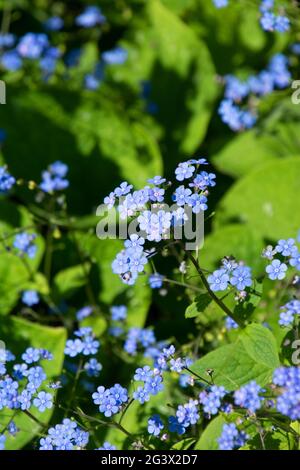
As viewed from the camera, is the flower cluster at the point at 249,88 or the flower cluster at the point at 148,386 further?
the flower cluster at the point at 249,88

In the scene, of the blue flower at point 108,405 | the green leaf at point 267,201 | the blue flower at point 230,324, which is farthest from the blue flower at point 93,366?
the green leaf at point 267,201

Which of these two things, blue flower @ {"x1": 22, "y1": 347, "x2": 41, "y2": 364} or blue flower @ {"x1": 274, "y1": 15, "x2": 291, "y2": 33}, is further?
blue flower @ {"x1": 274, "y1": 15, "x2": 291, "y2": 33}

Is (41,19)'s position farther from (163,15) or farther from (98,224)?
(98,224)

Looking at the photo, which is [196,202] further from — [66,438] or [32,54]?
[32,54]

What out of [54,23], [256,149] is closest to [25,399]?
[256,149]

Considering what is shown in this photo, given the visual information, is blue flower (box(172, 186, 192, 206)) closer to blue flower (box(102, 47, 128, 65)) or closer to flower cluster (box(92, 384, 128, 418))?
flower cluster (box(92, 384, 128, 418))

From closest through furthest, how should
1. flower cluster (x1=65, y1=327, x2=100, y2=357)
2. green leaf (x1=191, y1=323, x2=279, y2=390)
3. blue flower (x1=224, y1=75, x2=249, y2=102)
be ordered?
green leaf (x1=191, y1=323, x2=279, y2=390)
flower cluster (x1=65, y1=327, x2=100, y2=357)
blue flower (x1=224, y1=75, x2=249, y2=102)

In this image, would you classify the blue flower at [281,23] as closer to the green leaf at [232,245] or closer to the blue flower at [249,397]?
the green leaf at [232,245]

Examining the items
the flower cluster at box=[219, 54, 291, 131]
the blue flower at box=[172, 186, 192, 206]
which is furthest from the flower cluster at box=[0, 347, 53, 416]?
the flower cluster at box=[219, 54, 291, 131]
